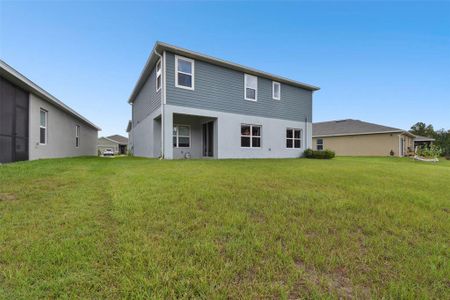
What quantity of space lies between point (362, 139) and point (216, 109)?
69.9ft

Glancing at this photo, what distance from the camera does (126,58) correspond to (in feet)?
50.8

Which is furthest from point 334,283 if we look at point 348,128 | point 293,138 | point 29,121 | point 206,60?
point 348,128

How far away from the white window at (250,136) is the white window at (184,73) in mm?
3970

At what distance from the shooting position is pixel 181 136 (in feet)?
42.1

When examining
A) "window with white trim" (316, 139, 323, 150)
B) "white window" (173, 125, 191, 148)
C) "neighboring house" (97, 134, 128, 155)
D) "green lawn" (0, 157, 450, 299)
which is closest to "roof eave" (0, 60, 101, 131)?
"green lawn" (0, 157, 450, 299)

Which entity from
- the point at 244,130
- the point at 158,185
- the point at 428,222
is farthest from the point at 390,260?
the point at 244,130

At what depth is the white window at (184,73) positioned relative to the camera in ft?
33.6

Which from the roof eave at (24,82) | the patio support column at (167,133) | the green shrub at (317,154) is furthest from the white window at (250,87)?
the roof eave at (24,82)

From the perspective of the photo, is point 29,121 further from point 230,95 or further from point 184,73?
point 230,95

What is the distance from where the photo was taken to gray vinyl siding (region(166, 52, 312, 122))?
1040 centimetres

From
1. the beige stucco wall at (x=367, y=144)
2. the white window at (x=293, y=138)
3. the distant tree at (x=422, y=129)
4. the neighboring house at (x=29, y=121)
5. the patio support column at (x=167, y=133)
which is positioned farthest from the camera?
the distant tree at (x=422, y=129)

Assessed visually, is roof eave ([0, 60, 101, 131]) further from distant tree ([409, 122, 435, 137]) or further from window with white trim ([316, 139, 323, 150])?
distant tree ([409, 122, 435, 137])

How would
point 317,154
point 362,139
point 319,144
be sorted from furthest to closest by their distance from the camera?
1. point 319,144
2. point 362,139
3. point 317,154

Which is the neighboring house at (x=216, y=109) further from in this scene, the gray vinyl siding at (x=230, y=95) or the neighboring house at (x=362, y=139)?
the neighboring house at (x=362, y=139)
